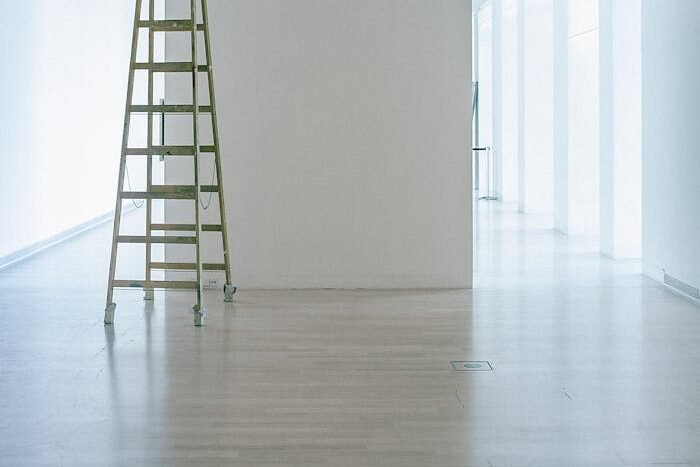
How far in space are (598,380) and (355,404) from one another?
1236mm

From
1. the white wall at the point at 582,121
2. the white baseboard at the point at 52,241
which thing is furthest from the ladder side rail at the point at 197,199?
the white wall at the point at 582,121

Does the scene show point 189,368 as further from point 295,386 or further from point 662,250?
point 662,250

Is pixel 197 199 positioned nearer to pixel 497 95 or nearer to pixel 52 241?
pixel 52 241

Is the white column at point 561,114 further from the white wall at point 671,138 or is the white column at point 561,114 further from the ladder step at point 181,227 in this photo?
the ladder step at point 181,227

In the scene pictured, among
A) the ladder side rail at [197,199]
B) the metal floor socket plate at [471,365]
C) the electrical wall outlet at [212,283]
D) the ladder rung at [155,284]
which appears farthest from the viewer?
the electrical wall outlet at [212,283]

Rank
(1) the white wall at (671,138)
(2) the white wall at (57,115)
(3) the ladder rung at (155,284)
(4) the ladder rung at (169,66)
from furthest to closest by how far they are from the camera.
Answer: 1. (2) the white wall at (57,115)
2. (1) the white wall at (671,138)
3. (4) the ladder rung at (169,66)
4. (3) the ladder rung at (155,284)

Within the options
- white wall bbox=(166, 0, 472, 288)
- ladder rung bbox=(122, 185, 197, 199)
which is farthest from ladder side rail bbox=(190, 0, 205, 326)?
white wall bbox=(166, 0, 472, 288)

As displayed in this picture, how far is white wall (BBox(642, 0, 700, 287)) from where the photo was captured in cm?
721

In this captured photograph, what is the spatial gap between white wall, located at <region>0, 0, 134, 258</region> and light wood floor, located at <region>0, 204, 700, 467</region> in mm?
2174

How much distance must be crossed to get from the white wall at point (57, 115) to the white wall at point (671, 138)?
5667 millimetres

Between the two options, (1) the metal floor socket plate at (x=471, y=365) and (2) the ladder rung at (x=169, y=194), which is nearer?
(1) the metal floor socket plate at (x=471, y=365)

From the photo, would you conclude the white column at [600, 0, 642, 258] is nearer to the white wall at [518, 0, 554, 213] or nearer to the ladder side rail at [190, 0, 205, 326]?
the ladder side rail at [190, 0, 205, 326]

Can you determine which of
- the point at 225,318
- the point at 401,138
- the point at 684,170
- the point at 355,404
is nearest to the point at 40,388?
the point at 355,404

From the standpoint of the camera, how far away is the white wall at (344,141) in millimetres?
7777
